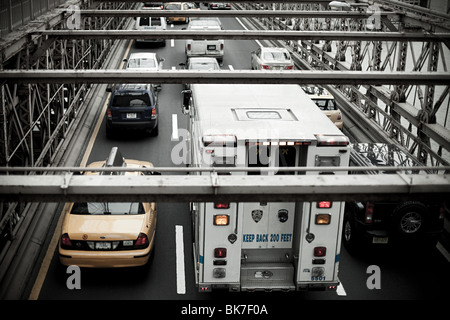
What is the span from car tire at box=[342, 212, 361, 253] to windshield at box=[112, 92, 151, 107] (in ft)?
29.2

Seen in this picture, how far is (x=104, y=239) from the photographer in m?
10.1

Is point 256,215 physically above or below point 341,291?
above

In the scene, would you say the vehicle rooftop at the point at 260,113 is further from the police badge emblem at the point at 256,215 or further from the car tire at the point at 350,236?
the car tire at the point at 350,236

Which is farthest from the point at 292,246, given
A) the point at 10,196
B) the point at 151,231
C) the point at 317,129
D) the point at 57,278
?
the point at 10,196

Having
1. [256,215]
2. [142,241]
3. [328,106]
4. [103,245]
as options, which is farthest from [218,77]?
[328,106]

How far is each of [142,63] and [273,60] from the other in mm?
6306

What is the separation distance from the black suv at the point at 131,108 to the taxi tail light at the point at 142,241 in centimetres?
878

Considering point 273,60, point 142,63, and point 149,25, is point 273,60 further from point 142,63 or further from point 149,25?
point 149,25

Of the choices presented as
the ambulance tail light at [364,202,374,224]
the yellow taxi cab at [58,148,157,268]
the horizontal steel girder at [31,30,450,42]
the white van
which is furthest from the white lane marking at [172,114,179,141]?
the white van

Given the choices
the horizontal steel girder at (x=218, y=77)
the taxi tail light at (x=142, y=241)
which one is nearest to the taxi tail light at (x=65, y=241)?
the taxi tail light at (x=142, y=241)

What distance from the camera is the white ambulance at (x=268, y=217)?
888cm

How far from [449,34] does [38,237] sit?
10.9 metres

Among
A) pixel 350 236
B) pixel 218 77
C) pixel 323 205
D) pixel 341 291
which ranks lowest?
pixel 341 291
